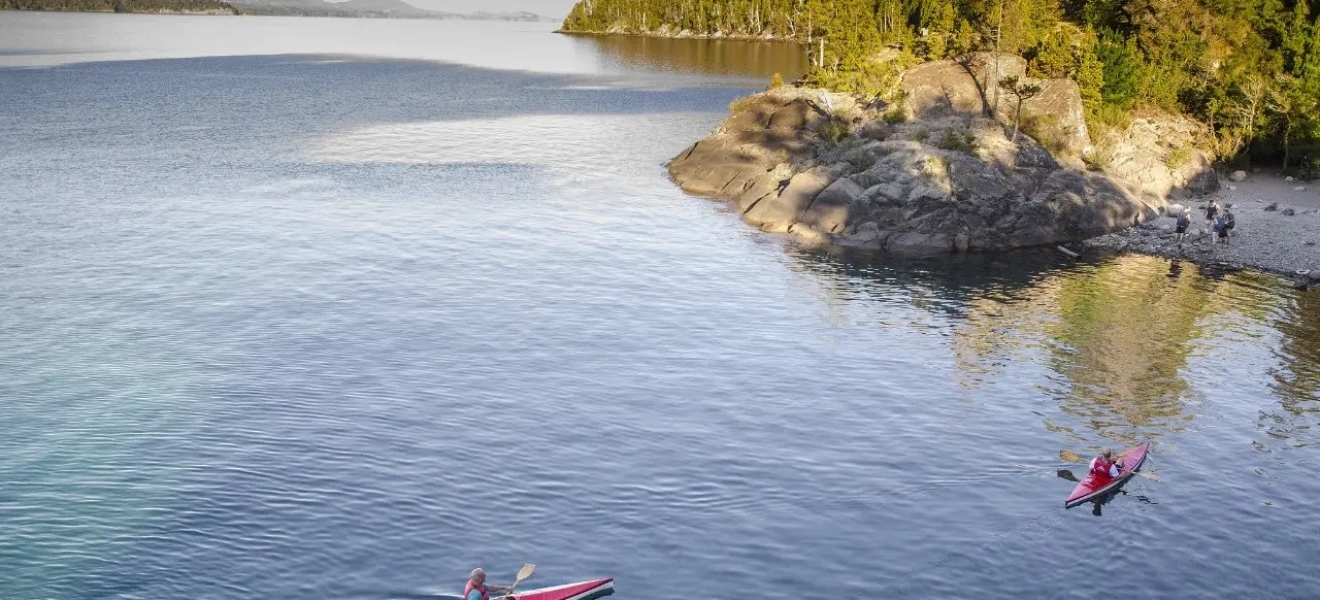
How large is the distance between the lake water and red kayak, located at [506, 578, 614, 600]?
3.82 ft

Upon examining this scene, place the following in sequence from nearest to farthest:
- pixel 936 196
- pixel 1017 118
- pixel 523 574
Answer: pixel 523 574 < pixel 936 196 < pixel 1017 118

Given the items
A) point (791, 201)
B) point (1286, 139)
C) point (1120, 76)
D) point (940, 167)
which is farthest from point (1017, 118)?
point (791, 201)

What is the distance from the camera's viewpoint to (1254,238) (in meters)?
78.5

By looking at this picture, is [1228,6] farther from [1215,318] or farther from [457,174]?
[457,174]

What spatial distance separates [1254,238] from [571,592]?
213 ft

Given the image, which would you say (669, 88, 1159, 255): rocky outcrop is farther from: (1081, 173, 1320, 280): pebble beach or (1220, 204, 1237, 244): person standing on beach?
(1220, 204, 1237, 244): person standing on beach

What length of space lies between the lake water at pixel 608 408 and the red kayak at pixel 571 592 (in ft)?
3.82

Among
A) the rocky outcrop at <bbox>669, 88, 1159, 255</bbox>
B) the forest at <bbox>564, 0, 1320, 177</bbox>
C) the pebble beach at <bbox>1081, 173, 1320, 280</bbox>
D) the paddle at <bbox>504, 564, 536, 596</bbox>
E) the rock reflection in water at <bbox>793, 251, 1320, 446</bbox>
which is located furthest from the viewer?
the forest at <bbox>564, 0, 1320, 177</bbox>

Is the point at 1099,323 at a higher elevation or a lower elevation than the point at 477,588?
higher

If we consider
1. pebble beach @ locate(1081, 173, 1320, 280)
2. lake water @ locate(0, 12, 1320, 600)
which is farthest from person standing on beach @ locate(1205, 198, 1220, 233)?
lake water @ locate(0, 12, 1320, 600)

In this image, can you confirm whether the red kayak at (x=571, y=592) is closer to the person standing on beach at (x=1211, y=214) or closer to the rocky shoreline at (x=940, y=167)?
the rocky shoreline at (x=940, y=167)

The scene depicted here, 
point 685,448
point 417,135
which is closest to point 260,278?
point 685,448

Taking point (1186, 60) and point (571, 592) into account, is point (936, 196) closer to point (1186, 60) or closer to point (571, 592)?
point (1186, 60)

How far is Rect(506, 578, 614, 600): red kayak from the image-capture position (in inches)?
1268
